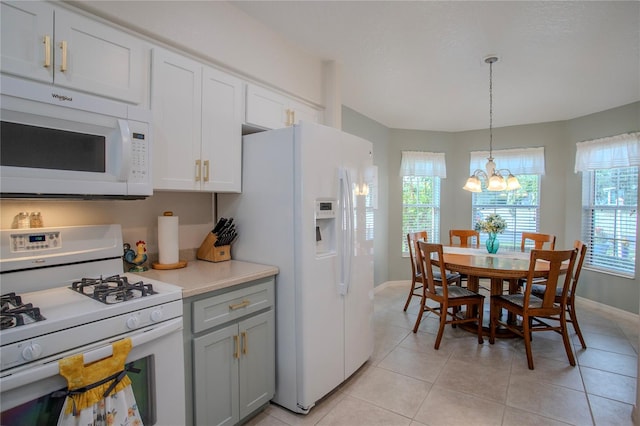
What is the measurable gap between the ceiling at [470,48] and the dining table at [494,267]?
1.83 metres

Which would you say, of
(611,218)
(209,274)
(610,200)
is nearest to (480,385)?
(209,274)

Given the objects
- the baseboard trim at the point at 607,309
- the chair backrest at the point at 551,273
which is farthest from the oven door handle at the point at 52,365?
the baseboard trim at the point at 607,309

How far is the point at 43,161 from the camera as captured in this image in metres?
1.39

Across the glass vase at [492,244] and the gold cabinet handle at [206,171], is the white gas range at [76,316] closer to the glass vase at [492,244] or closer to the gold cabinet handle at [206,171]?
the gold cabinet handle at [206,171]

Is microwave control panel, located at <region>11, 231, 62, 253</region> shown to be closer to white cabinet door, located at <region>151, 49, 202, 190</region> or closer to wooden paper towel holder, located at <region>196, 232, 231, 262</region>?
white cabinet door, located at <region>151, 49, 202, 190</region>

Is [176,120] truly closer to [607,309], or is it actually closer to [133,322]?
[133,322]

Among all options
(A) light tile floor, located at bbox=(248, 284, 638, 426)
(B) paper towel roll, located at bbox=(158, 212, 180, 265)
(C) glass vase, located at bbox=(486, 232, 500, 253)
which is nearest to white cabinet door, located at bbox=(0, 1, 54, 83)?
(B) paper towel roll, located at bbox=(158, 212, 180, 265)

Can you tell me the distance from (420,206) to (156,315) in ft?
15.4

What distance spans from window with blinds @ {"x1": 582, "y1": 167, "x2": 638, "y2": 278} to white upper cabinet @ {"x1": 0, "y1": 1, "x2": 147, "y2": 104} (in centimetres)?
527

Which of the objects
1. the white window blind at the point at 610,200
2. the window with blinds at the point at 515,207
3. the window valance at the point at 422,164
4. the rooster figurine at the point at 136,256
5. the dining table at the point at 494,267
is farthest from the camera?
the window valance at the point at 422,164

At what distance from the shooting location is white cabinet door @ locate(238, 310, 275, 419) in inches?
73.6

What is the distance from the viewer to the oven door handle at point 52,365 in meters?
1.03

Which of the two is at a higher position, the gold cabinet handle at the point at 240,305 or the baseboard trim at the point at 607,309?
the gold cabinet handle at the point at 240,305

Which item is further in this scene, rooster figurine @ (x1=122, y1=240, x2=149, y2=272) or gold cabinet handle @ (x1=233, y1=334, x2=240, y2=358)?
rooster figurine @ (x1=122, y1=240, x2=149, y2=272)
